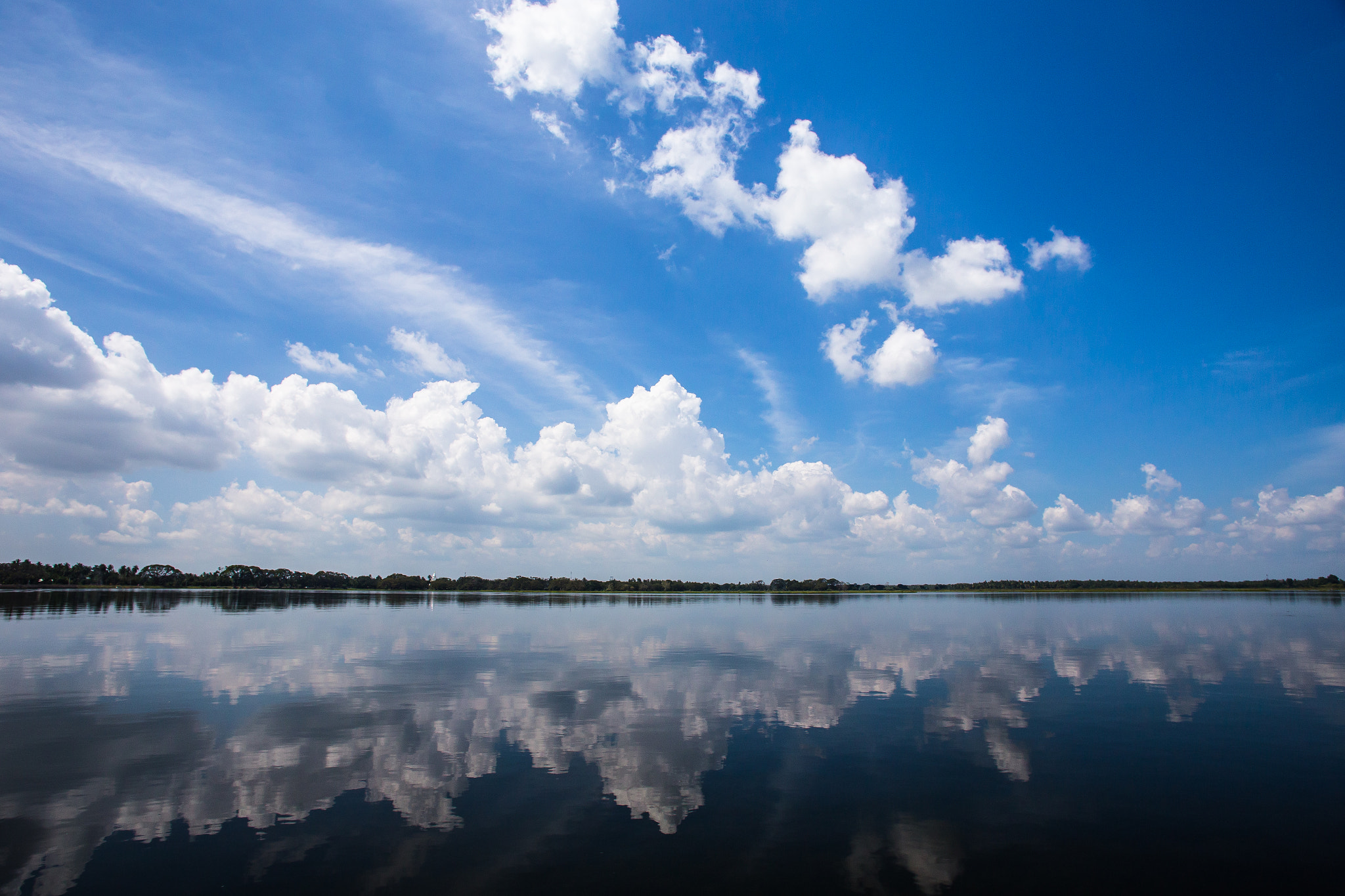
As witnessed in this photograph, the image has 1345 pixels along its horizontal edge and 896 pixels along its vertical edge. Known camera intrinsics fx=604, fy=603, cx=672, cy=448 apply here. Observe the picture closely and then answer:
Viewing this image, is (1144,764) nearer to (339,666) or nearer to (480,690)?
(480,690)

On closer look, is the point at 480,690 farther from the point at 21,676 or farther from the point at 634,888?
the point at 21,676

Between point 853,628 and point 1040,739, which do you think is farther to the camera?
point 853,628

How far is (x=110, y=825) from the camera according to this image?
15125 mm

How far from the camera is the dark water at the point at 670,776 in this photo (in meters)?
13.0

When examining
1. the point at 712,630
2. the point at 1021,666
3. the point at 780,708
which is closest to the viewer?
the point at 780,708

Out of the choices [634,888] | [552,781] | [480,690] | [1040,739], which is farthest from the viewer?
[480,690]

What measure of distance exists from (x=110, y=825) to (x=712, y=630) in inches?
2399

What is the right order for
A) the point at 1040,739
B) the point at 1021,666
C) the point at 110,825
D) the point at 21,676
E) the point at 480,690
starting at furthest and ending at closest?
1. the point at 1021,666
2. the point at 21,676
3. the point at 480,690
4. the point at 1040,739
5. the point at 110,825

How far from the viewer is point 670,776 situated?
1883 centimetres

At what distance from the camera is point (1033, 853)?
13.8 m

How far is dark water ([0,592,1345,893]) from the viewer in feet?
→ 42.7

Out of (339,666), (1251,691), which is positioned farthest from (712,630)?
(1251,691)

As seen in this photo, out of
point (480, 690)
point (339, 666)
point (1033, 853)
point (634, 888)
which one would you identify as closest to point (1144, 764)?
point (1033, 853)

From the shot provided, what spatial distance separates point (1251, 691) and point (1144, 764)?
1947 centimetres
